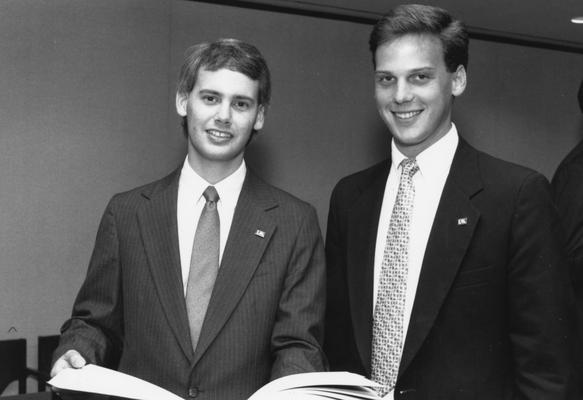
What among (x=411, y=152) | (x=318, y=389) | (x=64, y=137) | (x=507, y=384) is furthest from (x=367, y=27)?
(x=318, y=389)

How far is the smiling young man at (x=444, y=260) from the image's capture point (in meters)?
2.06

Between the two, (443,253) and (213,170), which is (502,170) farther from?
(213,170)

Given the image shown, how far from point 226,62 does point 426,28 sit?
21.7 inches

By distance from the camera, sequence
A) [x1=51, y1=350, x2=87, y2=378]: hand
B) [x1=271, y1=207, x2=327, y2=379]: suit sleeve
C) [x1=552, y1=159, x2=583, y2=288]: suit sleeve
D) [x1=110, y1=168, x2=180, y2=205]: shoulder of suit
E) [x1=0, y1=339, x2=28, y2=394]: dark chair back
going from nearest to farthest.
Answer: [x1=51, y1=350, x2=87, y2=378]: hand
[x1=271, y1=207, x2=327, y2=379]: suit sleeve
[x1=110, y1=168, x2=180, y2=205]: shoulder of suit
[x1=552, y1=159, x2=583, y2=288]: suit sleeve
[x1=0, y1=339, x2=28, y2=394]: dark chair back

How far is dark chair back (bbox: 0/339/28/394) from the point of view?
13.3 ft

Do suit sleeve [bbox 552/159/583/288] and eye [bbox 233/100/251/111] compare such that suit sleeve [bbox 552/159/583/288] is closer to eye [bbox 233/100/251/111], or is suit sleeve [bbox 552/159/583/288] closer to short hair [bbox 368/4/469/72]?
short hair [bbox 368/4/469/72]

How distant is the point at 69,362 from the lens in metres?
1.91

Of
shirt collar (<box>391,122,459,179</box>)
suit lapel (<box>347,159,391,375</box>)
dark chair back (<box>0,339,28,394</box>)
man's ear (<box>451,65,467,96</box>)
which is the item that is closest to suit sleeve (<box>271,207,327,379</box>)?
suit lapel (<box>347,159,391,375</box>)

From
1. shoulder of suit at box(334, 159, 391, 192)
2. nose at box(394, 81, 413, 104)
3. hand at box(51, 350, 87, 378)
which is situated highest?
nose at box(394, 81, 413, 104)

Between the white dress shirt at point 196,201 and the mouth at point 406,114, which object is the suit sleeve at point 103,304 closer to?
the white dress shirt at point 196,201

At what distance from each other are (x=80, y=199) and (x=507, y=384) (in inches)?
118

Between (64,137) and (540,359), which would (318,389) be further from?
(64,137)

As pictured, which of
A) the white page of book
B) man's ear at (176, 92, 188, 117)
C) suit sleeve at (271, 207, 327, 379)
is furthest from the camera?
man's ear at (176, 92, 188, 117)

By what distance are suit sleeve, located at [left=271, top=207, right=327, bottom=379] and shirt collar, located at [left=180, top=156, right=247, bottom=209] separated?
8.2 inches
